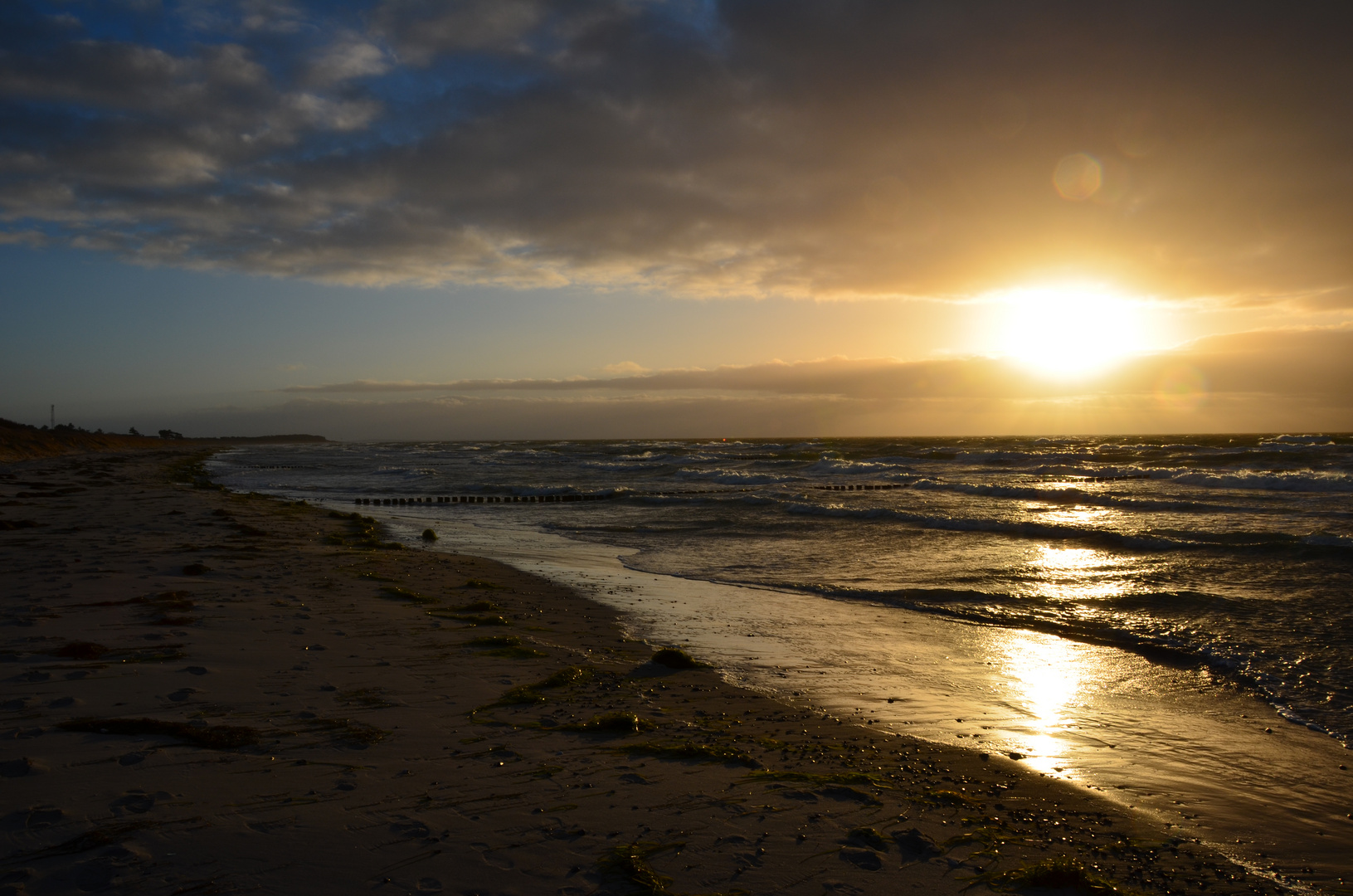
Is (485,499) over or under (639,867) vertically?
under

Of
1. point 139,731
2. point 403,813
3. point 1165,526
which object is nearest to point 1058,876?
point 403,813

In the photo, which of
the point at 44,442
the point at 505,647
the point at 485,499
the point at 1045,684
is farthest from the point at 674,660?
the point at 44,442

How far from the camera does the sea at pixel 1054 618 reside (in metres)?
5.64

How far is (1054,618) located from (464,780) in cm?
931

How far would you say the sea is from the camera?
5.64m

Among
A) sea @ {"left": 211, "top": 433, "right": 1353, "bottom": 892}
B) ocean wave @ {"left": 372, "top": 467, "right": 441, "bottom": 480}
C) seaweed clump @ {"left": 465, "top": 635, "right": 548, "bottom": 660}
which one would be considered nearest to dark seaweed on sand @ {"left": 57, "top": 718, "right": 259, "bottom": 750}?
seaweed clump @ {"left": 465, "top": 635, "right": 548, "bottom": 660}

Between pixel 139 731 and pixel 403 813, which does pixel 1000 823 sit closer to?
pixel 403 813

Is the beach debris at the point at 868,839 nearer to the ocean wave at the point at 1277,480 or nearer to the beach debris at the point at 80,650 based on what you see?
the beach debris at the point at 80,650

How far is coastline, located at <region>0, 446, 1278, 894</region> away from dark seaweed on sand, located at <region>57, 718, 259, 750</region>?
2 centimetres

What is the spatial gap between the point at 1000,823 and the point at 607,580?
964 cm

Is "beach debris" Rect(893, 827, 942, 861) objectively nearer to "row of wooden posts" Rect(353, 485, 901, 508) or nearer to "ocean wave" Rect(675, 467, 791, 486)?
"row of wooden posts" Rect(353, 485, 901, 508)

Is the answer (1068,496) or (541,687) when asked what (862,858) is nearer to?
(541,687)

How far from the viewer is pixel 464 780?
182 inches

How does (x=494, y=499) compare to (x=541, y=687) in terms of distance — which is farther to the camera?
(x=494, y=499)
